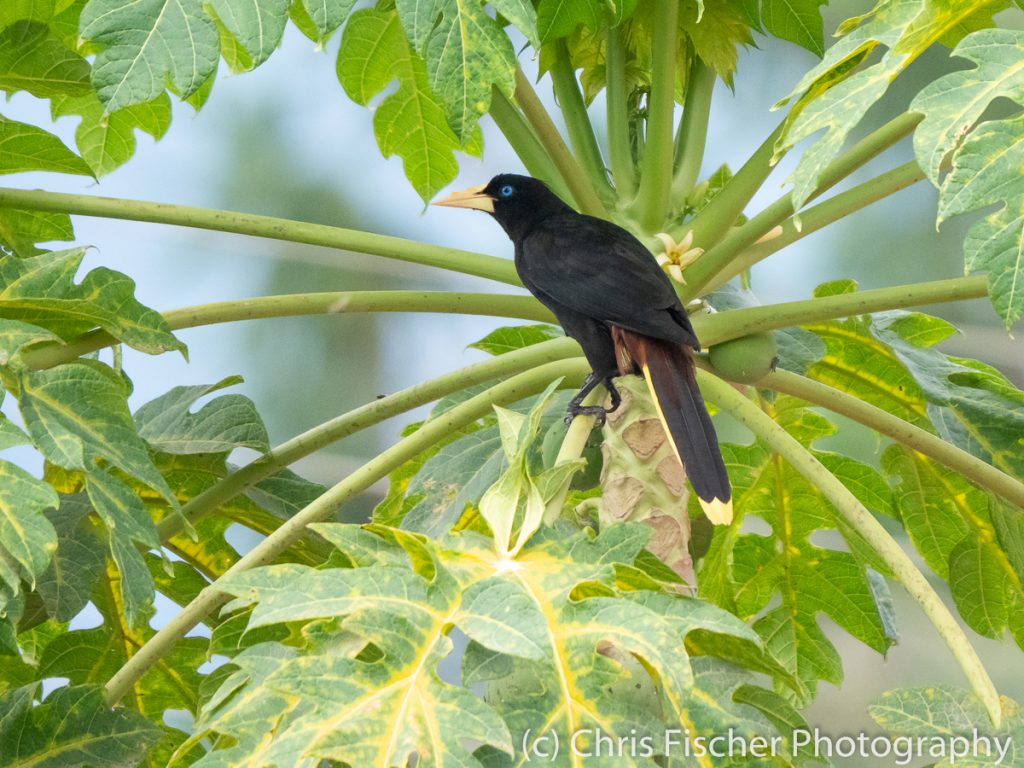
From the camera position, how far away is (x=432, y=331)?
467 cm

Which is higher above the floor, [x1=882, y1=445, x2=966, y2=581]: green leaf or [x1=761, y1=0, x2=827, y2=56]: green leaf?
[x1=761, y1=0, x2=827, y2=56]: green leaf

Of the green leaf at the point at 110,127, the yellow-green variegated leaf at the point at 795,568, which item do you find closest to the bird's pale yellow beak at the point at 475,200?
the green leaf at the point at 110,127

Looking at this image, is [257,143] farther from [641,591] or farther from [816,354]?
[641,591]

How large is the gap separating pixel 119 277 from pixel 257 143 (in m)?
4.12

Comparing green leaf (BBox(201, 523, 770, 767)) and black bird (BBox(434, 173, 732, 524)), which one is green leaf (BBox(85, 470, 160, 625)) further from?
black bird (BBox(434, 173, 732, 524))

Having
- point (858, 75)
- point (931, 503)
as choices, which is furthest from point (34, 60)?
point (931, 503)

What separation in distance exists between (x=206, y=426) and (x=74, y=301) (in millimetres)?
335

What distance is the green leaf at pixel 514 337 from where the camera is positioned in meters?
1.88

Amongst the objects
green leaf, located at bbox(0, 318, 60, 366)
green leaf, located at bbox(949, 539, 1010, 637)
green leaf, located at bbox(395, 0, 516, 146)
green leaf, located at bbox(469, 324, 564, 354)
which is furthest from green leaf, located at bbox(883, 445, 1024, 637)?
green leaf, located at bbox(0, 318, 60, 366)

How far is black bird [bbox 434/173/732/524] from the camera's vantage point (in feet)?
4.77

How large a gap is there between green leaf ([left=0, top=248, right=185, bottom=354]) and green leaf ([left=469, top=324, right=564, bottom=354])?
611 millimetres

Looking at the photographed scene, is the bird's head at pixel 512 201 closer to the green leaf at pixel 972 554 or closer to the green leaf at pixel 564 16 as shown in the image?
the green leaf at pixel 564 16

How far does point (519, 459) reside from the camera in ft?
3.77

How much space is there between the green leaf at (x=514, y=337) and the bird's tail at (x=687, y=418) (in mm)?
333
